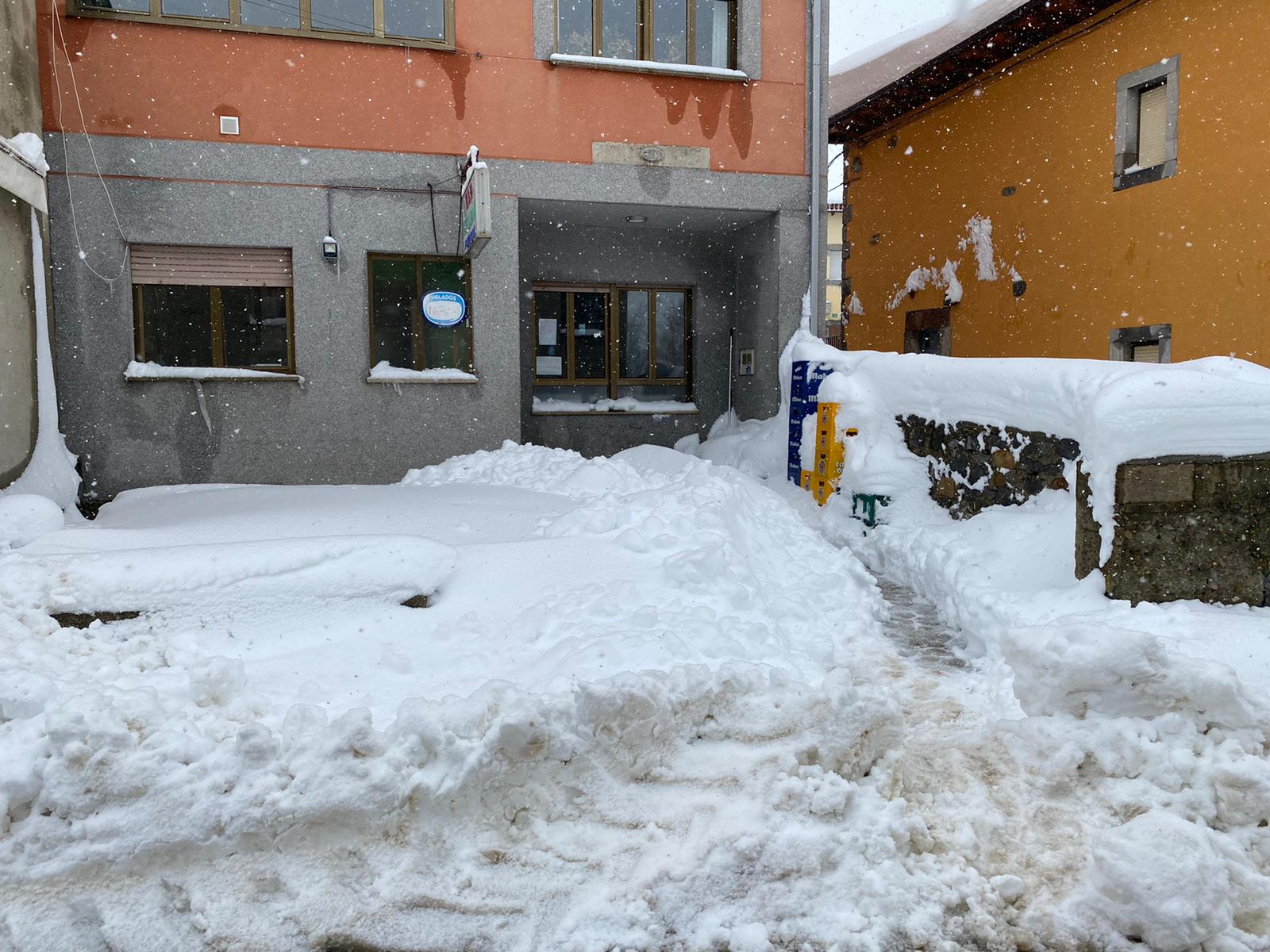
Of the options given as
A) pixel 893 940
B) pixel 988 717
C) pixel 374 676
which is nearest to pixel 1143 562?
pixel 988 717

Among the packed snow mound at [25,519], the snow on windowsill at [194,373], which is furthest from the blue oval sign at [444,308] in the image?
the packed snow mound at [25,519]

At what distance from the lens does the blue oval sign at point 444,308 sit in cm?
938

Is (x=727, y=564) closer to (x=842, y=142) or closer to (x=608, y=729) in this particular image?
(x=608, y=729)

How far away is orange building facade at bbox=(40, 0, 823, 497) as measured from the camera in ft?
28.0

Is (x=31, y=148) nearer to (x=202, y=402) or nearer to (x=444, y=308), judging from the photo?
(x=202, y=402)

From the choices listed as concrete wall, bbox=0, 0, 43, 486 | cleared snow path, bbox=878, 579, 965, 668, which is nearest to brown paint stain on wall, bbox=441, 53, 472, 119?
concrete wall, bbox=0, 0, 43, 486

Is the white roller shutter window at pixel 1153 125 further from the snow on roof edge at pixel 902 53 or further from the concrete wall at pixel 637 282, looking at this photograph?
the concrete wall at pixel 637 282

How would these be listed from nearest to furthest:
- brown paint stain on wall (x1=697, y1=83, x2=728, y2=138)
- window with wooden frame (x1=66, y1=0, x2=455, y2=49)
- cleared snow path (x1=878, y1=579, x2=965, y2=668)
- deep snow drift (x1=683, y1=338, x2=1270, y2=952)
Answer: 1. deep snow drift (x1=683, y1=338, x2=1270, y2=952)
2. cleared snow path (x1=878, y1=579, x2=965, y2=668)
3. window with wooden frame (x1=66, y1=0, x2=455, y2=49)
4. brown paint stain on wall (x1=697, y1=83, x2=728, y2=138)

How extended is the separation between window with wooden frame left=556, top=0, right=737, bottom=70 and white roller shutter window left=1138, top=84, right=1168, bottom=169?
5887 mm

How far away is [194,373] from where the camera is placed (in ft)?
29.0

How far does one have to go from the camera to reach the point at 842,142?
60.2 feet

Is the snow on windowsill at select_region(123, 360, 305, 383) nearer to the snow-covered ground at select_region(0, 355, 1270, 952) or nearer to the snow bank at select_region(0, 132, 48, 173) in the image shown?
the snow bank at select_region(0, 132, 48, 173)

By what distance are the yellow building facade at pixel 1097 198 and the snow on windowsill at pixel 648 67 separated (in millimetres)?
5705

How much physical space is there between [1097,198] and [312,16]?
34.8ft
